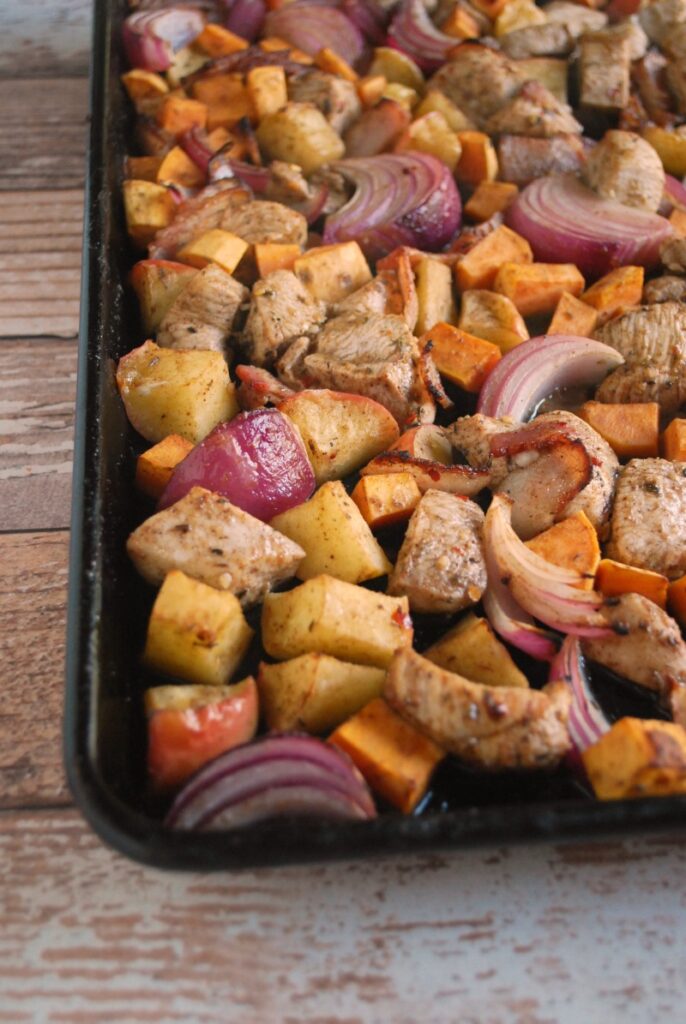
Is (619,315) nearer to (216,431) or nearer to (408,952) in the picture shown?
(216,431)

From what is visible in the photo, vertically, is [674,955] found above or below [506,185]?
below

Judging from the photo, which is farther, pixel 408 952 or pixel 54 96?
pixel 54 96

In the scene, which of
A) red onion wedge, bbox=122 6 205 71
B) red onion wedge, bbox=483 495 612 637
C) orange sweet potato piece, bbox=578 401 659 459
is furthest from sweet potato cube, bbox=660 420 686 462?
red onion wedge, bbox=122 6 205 71

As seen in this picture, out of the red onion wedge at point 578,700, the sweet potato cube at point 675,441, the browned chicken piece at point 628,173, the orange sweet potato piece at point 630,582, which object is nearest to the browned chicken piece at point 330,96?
the browned chicken piece at point 628,173

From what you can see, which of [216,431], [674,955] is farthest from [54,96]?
[674,955]

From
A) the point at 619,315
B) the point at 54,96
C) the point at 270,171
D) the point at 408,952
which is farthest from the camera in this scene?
the point at 54,96

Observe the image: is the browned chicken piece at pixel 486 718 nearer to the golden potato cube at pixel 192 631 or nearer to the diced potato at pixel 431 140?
the golden potato cube at pixel 192 631
